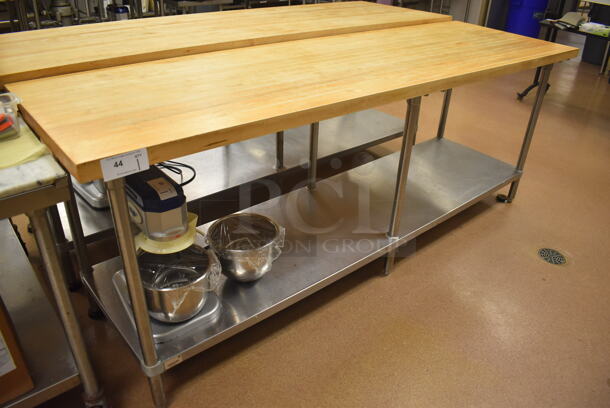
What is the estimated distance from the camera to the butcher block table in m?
1.18

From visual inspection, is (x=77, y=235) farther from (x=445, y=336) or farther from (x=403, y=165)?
(x=445, y=336)

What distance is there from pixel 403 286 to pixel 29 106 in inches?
62.0

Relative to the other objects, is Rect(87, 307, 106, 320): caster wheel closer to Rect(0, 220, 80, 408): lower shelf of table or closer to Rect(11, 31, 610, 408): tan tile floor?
Rect(11, 31, 610, 408): tan tile floor

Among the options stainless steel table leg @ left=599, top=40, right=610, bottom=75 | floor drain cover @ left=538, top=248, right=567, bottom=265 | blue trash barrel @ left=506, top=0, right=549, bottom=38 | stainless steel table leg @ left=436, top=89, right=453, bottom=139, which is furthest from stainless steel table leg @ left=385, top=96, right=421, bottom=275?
blue trash barrel @ left=506, top=0, right=549, bottom=38

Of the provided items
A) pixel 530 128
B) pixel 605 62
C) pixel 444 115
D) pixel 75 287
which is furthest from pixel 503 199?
pixel 605 62

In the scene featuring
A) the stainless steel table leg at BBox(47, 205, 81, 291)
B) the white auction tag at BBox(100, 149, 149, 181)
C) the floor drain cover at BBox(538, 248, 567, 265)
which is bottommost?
the floor drain cover at BBox(538, 248, 567, 265)

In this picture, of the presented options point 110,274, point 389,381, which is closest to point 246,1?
point 110,274

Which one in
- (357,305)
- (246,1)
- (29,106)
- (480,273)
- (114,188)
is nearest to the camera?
(114,188)

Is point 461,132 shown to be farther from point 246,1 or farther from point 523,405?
point 246,1

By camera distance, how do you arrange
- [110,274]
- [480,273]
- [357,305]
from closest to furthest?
[110,274]
[357,305]
[480,273]

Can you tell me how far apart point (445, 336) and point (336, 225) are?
26.4 inches

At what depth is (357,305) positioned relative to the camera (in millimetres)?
2004

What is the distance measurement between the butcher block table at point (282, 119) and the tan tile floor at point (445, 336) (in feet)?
0.61

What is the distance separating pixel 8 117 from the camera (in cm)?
122
